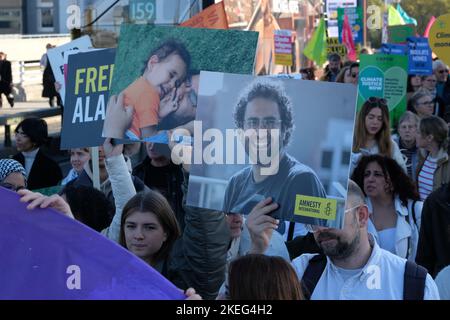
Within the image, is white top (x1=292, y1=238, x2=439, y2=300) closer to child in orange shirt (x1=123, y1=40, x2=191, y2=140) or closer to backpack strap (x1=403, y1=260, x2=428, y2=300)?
backpack strap (x1=403, y1=260, x2=428, y2=300)

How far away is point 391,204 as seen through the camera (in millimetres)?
5648

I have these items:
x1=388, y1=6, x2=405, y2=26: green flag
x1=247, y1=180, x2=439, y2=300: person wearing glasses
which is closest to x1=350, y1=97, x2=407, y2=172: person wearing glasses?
x1=247, y1=180, x2=439, y2=300: person wearing glasses

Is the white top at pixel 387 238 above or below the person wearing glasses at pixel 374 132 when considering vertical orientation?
below

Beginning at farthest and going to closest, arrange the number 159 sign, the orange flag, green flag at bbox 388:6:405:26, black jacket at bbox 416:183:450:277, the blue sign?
green flag at bbox 388:6:405:26, the blue sign, the number 159 sign, the orange flag, black jacket at bbox 416:183:450:277

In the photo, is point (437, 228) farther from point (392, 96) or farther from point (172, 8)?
point (172, 8)

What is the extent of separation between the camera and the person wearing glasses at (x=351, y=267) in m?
3.77

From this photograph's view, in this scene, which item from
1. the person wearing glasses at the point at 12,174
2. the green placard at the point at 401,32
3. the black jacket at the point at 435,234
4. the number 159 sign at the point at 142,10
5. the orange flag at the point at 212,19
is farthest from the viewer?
the green placard at the point at 401,32

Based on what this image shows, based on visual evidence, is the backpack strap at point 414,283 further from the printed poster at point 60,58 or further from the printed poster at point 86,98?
the printed poster at point 60,58

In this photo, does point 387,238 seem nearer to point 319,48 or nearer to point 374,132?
point 374,132

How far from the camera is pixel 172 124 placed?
473 centimetres

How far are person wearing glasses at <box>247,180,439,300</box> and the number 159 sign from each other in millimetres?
8082

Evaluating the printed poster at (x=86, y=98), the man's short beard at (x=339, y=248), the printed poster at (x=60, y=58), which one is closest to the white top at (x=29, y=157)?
the printed poster at (x=60, y=58)

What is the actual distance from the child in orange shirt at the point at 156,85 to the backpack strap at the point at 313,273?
117cm

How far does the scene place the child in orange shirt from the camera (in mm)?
4770
